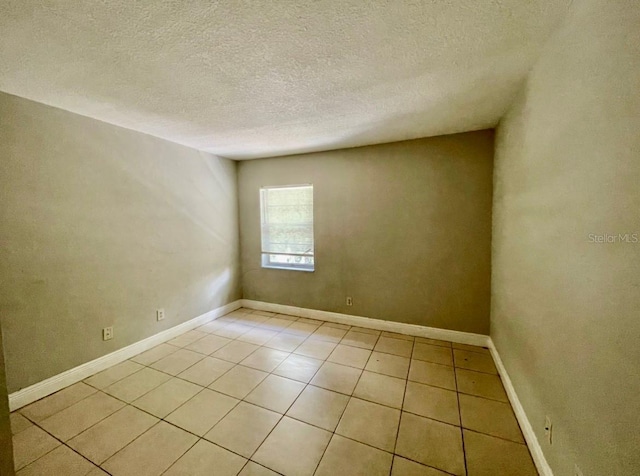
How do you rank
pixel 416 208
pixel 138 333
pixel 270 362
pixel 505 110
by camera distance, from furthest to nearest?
pixel 416 208
pixel 138 333
pixel 270 362
pixel 505 110

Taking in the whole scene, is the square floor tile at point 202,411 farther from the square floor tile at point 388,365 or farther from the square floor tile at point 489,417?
the square floor tile at point 489,417

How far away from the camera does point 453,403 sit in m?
1.94

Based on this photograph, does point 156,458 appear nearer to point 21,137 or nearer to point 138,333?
point 138,333

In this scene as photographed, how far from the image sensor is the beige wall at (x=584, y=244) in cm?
81

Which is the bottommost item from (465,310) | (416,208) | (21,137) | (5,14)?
(465,310)

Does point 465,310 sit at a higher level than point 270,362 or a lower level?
higher

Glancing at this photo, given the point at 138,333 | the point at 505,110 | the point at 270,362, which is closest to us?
the point at 505,110

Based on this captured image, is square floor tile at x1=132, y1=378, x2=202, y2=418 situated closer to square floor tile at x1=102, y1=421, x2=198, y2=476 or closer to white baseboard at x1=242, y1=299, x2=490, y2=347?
square floor tile at x1=102, y1=421, x2=198, y2=476

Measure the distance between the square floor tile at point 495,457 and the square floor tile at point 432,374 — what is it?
1.71ft

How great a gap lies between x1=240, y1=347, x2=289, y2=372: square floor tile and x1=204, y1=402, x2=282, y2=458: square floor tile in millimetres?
513

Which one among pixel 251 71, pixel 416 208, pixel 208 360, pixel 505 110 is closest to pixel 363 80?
pixel 251 71

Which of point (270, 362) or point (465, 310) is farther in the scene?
point (465, 310)

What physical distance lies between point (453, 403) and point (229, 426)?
1.67 m

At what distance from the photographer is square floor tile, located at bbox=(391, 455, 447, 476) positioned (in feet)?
4.57
